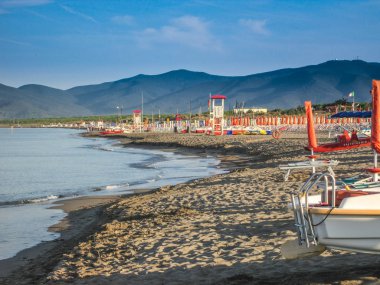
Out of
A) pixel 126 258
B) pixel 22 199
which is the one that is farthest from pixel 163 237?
pixel 22 199

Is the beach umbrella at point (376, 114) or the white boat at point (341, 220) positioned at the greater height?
the beach umbrella at point (376, 114)

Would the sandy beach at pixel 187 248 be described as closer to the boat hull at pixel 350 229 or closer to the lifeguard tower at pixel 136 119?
the boat hull at pixel 350 229

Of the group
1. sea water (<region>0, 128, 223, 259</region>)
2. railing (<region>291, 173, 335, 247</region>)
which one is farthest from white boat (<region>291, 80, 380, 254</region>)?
sea water (<region>0, 128, 223, 259</region>)

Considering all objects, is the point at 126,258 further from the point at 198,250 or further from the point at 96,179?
the point at 96,179

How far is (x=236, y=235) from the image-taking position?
10797 millimetres

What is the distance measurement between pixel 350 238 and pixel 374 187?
143cm

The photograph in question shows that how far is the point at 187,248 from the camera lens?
33.6 feet

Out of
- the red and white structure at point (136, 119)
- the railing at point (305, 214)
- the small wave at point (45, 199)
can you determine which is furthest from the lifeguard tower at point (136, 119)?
the railing at point (305, 214)

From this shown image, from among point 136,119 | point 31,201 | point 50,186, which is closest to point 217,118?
point 50,186

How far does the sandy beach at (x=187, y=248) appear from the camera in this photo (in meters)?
8.52

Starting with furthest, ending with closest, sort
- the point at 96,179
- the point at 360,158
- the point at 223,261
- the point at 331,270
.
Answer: the point at 96,179
the point at 360,158
the point at 223,261
the point at 331,270

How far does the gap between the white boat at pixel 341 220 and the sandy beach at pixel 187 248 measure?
25.1 inches

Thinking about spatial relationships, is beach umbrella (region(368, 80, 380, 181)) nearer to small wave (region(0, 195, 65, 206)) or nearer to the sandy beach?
the sandy beach

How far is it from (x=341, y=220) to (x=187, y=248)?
3.71 m
